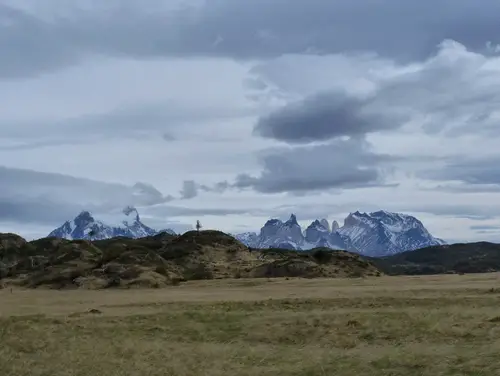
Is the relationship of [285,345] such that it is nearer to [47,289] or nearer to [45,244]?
[47,289]

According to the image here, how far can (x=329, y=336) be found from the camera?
28812 millimetres

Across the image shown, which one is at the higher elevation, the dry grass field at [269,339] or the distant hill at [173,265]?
the distant hill at [173,265]

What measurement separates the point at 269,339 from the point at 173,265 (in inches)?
3169

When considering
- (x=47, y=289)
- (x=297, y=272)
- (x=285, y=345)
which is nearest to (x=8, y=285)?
(x=47, y=289)

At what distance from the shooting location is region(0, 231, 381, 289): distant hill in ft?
280

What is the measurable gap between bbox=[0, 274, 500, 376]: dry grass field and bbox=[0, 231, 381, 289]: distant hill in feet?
138

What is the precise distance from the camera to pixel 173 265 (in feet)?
357

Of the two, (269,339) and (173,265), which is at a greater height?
(173,265)

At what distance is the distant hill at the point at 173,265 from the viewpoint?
85450mm

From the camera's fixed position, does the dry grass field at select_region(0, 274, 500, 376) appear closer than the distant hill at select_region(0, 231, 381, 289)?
Yes

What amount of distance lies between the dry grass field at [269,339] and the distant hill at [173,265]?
4193 cm

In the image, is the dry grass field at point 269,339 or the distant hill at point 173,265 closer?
the dry grass field at point 269,339

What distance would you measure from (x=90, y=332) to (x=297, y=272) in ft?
218

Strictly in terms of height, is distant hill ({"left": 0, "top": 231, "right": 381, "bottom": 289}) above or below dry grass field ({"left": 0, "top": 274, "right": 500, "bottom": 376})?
above
